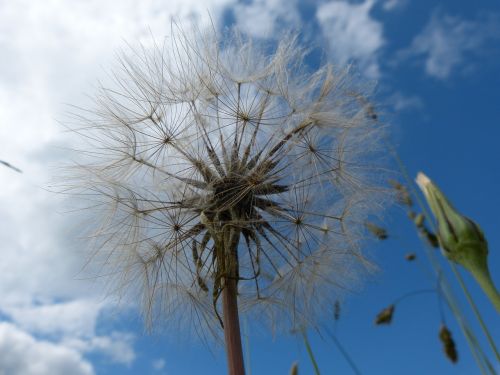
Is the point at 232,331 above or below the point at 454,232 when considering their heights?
above

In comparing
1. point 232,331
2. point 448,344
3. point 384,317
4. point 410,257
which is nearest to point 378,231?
point 410,257

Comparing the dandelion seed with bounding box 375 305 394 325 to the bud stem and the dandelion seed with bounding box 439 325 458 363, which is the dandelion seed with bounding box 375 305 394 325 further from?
the bud stem

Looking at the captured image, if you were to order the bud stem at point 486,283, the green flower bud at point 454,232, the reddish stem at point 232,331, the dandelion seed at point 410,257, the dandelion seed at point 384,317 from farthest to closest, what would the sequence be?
the reddish stem at point 232,331
the dandelion seed at point 410,257
the dandelion seed at point 384,317
the green flower bud at point 454,232
the bud stem at point 486,283

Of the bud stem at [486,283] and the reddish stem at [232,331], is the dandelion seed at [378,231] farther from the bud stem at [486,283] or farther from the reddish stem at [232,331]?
the reddish stem at [232,331]

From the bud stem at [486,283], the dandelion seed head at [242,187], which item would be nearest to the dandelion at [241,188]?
the dandelion seed head at [242,187]

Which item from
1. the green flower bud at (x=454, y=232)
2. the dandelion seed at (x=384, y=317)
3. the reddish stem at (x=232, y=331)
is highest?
the reddish stem at (x=232, y=331)

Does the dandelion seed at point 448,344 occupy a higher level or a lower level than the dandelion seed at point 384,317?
lower

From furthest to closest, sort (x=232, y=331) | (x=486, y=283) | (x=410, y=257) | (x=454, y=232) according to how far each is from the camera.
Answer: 1. (x=232, y=331)
2. (x=410, y=257)
3. (x=454, y=232)
4. (x=486, y=283)

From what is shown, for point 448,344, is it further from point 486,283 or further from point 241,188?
point 241,188

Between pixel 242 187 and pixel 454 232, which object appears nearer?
pixel 454 232

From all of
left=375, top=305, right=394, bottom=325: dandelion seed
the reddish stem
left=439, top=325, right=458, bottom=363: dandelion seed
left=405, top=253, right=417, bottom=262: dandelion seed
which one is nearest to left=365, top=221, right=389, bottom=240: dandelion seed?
left=405, top=253, right=417, bottom=262: dandelion seed
